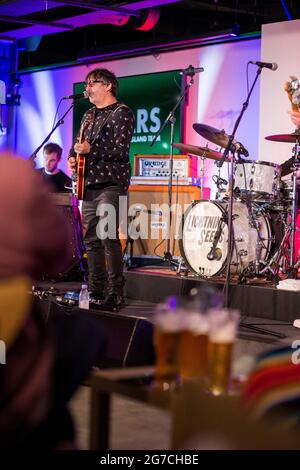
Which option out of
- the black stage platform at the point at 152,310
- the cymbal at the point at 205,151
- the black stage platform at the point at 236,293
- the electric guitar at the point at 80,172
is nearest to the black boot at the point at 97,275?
the black stage platform at the point at 152,310

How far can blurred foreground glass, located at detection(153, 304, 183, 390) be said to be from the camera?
170 centimetres

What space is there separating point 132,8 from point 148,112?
4.88ft

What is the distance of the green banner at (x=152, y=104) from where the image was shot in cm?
A: 1006

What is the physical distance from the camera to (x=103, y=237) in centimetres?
593

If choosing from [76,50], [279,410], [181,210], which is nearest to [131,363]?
[279,410]

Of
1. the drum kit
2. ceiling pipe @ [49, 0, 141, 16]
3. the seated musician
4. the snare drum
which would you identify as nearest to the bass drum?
the drum kit

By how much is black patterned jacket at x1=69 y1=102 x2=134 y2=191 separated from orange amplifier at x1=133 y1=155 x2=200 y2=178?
3.15m

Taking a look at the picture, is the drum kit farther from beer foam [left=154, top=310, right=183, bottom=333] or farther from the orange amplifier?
beer foam [left=154, top=310, right=183, bottom=333]

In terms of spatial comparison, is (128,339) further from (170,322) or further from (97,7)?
(97,7)

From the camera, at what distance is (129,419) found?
351 centimetres

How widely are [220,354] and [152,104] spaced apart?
8942 mm

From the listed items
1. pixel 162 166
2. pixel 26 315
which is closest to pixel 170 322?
pixel 26 315

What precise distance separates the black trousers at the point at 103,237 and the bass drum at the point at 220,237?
43.1 inches

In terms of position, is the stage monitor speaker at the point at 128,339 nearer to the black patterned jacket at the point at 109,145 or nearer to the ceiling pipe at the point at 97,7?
the black patterned jacket at the point at 109,145
